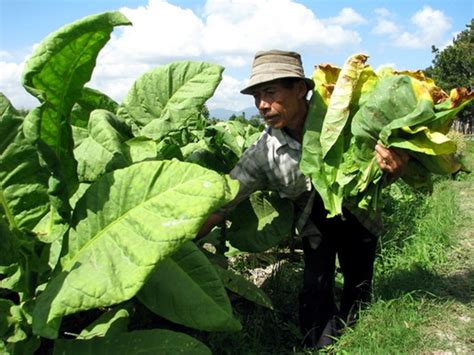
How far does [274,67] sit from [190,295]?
1230 millimetres

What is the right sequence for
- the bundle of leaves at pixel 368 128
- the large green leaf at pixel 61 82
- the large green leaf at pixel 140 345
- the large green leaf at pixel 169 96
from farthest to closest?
the large green leaf at pixel 169 96 < the bundle of leaves at pixel 368 128 < the large green leaf at pixel 140 345 < the large green leaf at pixel 61 82

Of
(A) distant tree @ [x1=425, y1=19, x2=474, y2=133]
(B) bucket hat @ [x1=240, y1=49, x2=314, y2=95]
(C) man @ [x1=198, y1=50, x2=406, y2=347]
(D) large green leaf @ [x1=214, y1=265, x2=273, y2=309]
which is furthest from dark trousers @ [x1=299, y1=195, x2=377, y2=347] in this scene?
(A) distant tree @ [x1=425, y1=19, x2=474, y2=133]

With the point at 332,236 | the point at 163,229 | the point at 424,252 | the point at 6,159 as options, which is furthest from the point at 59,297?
the point at 424,252

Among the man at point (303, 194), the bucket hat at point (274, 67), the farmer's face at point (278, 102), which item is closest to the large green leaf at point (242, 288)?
the man at point (303, 194)

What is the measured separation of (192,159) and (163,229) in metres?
1.36

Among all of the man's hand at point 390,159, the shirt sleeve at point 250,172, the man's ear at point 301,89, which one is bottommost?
the shirt sleeve at point 250,172

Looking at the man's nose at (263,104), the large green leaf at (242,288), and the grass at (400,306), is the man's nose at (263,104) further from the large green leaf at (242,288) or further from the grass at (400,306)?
the grass at (400,306)

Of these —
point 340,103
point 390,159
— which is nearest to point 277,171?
point 340,103

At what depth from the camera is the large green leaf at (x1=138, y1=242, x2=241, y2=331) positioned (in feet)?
6.48

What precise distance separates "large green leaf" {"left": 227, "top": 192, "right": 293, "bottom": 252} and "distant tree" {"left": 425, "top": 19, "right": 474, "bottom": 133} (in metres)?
33.2

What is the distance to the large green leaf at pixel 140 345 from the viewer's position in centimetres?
193

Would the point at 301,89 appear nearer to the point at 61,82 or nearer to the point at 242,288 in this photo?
the point at 242,288

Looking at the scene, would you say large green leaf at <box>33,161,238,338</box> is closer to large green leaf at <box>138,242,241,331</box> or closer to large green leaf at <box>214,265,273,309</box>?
large green leaf at <box>138,242,241,331</box>

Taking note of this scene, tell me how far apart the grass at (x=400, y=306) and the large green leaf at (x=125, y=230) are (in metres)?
1.15
